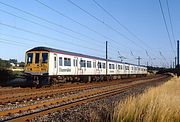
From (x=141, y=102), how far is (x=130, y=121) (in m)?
2.35

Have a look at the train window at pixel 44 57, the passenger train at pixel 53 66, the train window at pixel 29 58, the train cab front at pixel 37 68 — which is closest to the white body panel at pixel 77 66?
the passenger train at pixel 53 66

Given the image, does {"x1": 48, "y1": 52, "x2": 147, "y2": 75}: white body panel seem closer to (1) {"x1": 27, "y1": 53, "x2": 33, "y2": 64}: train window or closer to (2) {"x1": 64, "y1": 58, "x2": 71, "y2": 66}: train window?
(2) {"x1": 64, "y1": 58, "x2": 71, "y2": 66}: train window

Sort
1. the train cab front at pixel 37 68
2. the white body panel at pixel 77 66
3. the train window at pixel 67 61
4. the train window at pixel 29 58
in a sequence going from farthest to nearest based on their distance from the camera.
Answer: the train window at pixel 67 61
the train window at pixel 29 58
the white body panel at pixel 77 66
the train cab front at pixel 37 68

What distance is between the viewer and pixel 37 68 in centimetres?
2253

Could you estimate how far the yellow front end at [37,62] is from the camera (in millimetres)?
22203

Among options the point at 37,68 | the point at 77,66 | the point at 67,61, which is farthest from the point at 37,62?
the point at 77,66

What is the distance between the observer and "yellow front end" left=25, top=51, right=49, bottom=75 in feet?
72.8

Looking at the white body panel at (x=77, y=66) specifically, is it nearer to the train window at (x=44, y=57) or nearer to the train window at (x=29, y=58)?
the train window at (x=44, y=57)

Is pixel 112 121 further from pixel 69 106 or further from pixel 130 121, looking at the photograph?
pixel 69 106

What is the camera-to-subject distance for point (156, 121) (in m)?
7.31

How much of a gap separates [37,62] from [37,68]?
0.49 metres

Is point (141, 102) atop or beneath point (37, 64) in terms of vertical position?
beneath

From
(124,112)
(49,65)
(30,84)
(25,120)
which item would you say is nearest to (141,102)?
(124,112)

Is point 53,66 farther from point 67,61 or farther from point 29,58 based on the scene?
point 67,61
